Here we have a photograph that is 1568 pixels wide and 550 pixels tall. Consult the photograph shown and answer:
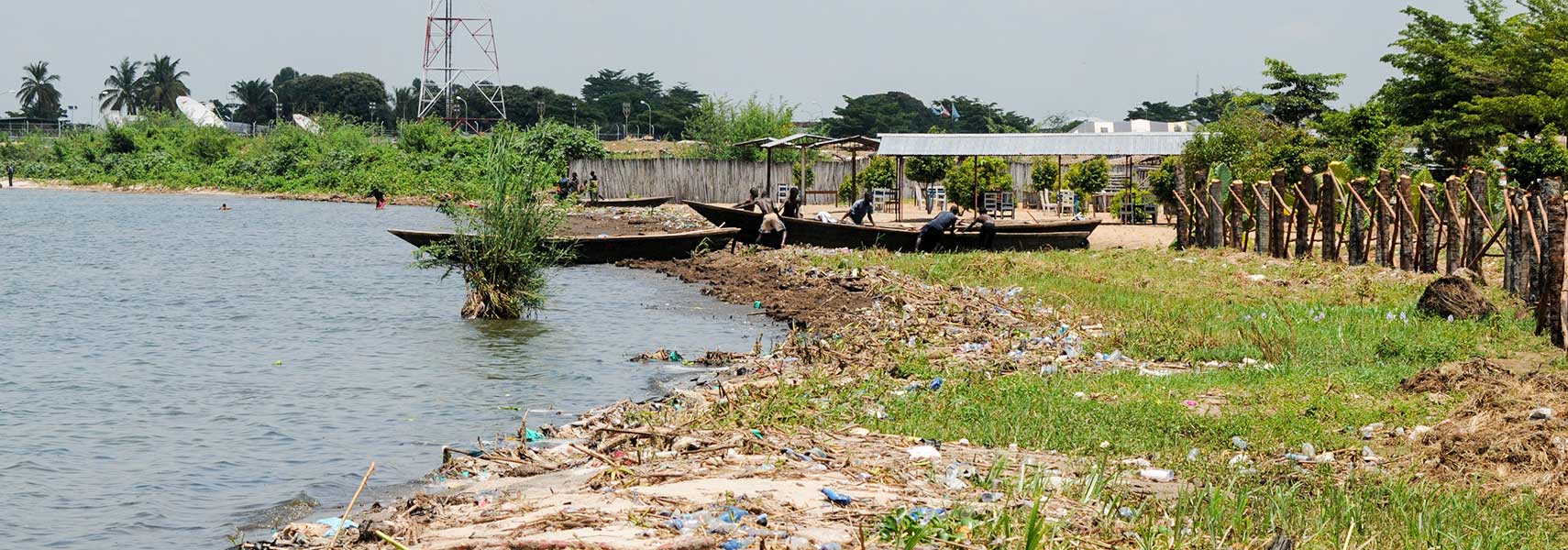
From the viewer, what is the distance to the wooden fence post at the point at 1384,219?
65.6 ft

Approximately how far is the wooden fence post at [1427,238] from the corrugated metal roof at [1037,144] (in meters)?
13.6

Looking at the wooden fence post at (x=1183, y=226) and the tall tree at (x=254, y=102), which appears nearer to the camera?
the wooden fence post at (x=1183, y=226)

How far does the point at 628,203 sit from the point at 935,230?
23845 mm

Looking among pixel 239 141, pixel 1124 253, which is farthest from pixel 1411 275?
pixel 239 141

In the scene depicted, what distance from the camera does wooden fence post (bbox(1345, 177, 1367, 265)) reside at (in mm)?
20281

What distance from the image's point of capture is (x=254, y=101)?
132 meters

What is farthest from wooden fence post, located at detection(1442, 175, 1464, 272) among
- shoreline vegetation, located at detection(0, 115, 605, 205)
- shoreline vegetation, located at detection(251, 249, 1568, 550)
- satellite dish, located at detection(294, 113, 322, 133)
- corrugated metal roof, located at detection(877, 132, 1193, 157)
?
satellite dish, located at detection(294, 113, 322, 133)

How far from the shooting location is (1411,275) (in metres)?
18.7

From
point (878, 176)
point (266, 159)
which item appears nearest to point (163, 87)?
point (266, 159)

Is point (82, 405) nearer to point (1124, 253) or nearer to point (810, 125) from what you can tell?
point (1124, 253)

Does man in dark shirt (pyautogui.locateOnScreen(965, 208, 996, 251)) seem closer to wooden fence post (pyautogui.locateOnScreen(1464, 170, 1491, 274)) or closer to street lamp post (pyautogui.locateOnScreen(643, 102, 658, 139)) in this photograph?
wooden fence post (pyautogui.locateOnScreen(1464, 170, 1491, 274))

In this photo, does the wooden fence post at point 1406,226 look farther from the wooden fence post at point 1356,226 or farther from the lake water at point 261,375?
the lake water at point 261,375

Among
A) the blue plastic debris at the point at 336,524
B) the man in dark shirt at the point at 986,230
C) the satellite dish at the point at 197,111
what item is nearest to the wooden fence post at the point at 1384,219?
the man in dark shirt at the point at 986,230

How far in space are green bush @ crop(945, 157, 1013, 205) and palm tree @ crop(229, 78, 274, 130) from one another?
105 m
